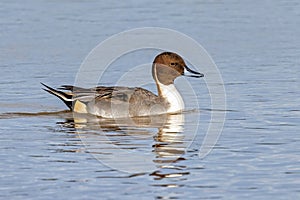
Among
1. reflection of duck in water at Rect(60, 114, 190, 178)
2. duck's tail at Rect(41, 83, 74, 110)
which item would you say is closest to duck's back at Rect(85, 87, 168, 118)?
reflection of duck in water at Rect(60, 114, 190, 178)

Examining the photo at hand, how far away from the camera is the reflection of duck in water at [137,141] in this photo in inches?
338

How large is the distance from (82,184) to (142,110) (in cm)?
391

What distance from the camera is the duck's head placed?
12.0 meters

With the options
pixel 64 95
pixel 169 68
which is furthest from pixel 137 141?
pixel 64 95

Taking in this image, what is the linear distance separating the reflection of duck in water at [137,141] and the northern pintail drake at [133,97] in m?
0.13

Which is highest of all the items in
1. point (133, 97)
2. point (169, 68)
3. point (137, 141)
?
point (169, 68)

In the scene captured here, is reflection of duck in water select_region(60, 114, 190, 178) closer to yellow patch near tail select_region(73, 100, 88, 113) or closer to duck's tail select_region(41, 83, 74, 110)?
yellow patch near tail select_region(73, 100, 88, 113)

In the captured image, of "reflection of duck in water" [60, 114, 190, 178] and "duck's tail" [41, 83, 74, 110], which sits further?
"duck's tail" [41, 83, 74, 110]

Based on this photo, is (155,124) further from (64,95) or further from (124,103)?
(64,95)

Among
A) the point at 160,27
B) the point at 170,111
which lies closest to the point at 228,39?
the point at 160,27

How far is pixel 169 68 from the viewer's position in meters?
12.0

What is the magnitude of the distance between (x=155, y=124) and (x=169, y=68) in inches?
48.1

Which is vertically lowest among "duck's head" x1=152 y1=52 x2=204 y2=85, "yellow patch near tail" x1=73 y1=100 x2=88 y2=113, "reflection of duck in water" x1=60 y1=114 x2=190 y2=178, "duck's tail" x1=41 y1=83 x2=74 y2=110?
"reflection of duck in water" x1=60 y1=114 x2=190 y2=178

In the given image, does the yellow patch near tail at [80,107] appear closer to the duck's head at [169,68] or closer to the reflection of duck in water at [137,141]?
the reflection of duck in water at [137,141]
